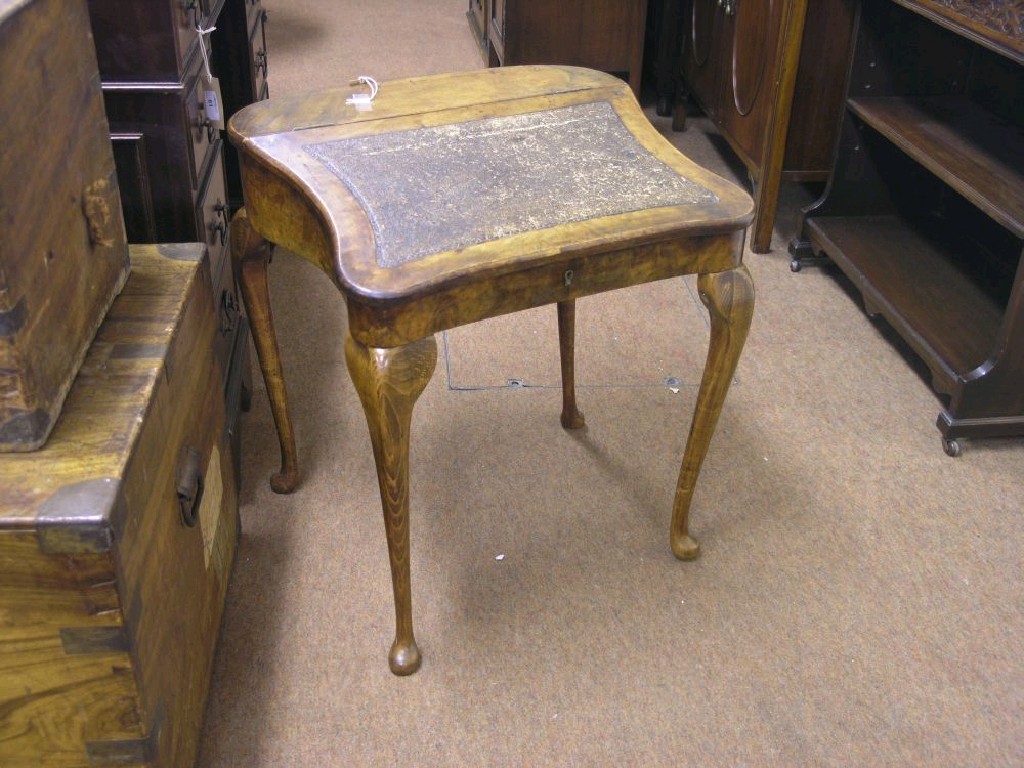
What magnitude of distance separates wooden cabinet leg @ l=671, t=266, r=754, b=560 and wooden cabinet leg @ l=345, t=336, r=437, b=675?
417 millimetres

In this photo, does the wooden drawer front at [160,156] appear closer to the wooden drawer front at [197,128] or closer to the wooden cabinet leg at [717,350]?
the wooden drawer front at [197,128]

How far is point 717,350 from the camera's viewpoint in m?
1.50

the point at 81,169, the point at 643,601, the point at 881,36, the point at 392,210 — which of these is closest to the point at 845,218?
the point at 881,36

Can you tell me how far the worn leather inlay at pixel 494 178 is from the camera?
1.28 meters

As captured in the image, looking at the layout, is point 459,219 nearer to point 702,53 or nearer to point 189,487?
point 189,487

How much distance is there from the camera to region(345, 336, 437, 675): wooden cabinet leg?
4.09ft

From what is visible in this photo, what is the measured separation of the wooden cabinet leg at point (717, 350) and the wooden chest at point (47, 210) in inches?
31.1

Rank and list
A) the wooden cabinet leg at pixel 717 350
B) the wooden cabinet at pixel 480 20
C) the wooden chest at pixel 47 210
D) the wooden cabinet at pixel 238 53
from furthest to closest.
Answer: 1. the wooden cabinet at pixel 480 20
2. the wooden cabinet at pixel 238 53
3. the wooden cabinet leg at pixel 717 350
4. the wooden chest at pixel 47 210

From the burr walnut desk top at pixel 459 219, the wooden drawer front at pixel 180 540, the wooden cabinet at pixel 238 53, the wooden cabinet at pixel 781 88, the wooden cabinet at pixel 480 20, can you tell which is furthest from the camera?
the wooden cabinet at pixel 480 20

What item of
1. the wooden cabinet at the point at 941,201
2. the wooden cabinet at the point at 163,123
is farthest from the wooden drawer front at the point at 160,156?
the wooden cabinet at the point at 941,201

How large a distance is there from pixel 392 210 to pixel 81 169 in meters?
0.36

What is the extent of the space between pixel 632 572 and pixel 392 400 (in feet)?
2.06

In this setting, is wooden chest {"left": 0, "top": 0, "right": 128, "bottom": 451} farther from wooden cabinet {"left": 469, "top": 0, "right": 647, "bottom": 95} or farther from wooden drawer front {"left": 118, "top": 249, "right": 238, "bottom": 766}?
wooden cabinet {"left": 469, "top": 0, "right": 647, "bottom": 95}

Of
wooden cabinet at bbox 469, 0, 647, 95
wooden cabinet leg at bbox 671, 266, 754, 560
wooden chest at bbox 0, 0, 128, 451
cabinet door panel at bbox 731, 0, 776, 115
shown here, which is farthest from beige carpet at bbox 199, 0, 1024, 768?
wooden cabinet at bbox 469, 0, 647, 95
